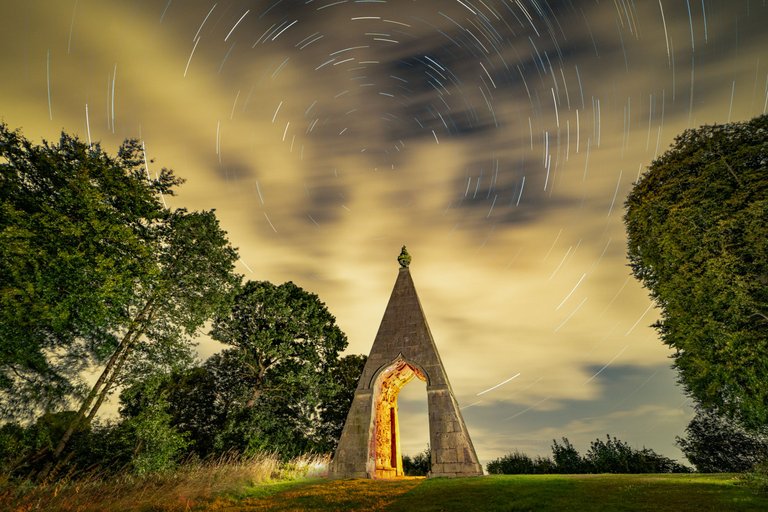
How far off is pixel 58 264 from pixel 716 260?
24.2 meters

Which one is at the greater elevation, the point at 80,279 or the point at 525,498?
the point at 80,279

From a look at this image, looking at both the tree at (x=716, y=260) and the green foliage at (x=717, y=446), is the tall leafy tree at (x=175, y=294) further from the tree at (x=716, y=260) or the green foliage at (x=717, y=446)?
the green foliage at (x=717, y=446)

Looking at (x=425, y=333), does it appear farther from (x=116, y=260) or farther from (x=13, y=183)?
(x=13, y=183)

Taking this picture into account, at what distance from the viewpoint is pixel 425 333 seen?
1727 cm

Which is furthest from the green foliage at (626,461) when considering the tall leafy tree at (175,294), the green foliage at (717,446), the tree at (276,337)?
the tall leafy tree at (175,294)

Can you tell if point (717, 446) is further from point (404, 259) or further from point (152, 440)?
point (152, 440)

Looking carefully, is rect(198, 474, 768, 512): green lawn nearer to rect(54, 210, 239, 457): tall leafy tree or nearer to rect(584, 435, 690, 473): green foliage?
rect(54, 210, 239, 457): tall leafy tree

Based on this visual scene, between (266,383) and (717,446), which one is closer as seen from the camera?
(266,383)

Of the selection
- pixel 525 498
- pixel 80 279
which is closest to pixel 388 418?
pixel 525 498

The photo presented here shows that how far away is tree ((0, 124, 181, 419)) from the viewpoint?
10.3 metres

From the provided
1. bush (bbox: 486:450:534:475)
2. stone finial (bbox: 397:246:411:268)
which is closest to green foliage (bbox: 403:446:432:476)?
bush (bbox: 486:450:534:475)

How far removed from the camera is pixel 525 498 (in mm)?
7289

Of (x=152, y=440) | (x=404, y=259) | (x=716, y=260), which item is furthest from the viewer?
(x=404, y=259)

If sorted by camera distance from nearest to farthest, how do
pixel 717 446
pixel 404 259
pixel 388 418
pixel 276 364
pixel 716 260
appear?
pixel 716 260 < pixel 388 418 < pixel 404 259 < pixel 276 364 < pixel 717 446
